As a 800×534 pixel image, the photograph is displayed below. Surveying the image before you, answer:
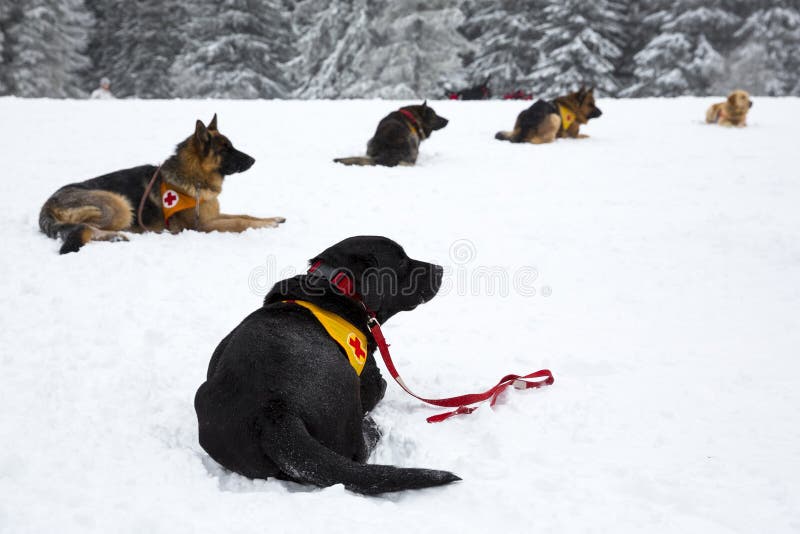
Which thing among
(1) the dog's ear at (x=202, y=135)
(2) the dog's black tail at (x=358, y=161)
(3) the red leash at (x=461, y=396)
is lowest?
(3) the red leash at (x=461, y=396)

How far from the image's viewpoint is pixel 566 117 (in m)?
12.1

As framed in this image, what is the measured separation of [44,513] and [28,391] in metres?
1.41

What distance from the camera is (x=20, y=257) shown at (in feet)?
18.2

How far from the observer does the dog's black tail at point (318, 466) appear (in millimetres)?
2334

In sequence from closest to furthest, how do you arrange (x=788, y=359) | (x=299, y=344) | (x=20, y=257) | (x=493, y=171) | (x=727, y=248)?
(x=299, y=344) → (x=788, y=359) → (x=20, y=257) → (x=727, y=248) → (x=493, y=171)

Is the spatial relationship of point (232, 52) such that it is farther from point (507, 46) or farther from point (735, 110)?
point (735, 110)

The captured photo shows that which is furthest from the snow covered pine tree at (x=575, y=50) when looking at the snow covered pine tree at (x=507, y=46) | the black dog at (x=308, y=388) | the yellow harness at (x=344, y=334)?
the yellow harness at (x=344, y=334)

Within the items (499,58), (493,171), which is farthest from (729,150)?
(499,58)

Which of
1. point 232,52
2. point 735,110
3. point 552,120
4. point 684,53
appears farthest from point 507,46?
point 552,120

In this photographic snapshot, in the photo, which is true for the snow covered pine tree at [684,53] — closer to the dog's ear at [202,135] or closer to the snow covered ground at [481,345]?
the snow covered ground at [481,345]

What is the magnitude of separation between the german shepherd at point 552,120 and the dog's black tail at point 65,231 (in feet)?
28.8

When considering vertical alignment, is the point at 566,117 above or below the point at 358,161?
above

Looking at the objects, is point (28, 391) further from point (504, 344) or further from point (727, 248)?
→ point (727, 248)

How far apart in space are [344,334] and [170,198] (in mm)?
4275
